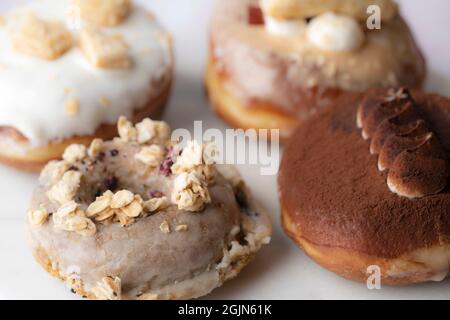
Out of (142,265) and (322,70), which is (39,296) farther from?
(322,70)

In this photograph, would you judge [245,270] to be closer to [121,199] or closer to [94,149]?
[121,199]

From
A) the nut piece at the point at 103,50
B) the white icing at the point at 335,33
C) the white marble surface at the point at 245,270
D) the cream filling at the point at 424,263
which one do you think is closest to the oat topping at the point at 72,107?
the nut piece at the point at 103,50

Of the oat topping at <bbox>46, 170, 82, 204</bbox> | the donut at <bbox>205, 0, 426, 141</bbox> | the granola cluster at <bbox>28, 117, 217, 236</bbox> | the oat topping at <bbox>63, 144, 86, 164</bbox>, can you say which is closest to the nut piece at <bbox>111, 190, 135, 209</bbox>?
the granola cluster at <bbox>28, 117, 217, 236</bbox>

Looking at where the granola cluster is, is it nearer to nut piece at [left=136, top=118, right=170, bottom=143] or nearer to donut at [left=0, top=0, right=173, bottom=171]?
nut piece at [left=136, top=118, right=170, bottom=143]

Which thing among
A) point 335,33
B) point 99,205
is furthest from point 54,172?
point 335,33

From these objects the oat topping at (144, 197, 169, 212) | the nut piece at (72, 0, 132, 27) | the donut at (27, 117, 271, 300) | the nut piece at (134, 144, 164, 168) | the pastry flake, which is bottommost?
the donut at (27, 117, 271, 300)

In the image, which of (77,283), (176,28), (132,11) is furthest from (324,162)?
(176,28)

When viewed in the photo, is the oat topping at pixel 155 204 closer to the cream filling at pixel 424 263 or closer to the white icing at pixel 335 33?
the cream filling at pixel 424 263
